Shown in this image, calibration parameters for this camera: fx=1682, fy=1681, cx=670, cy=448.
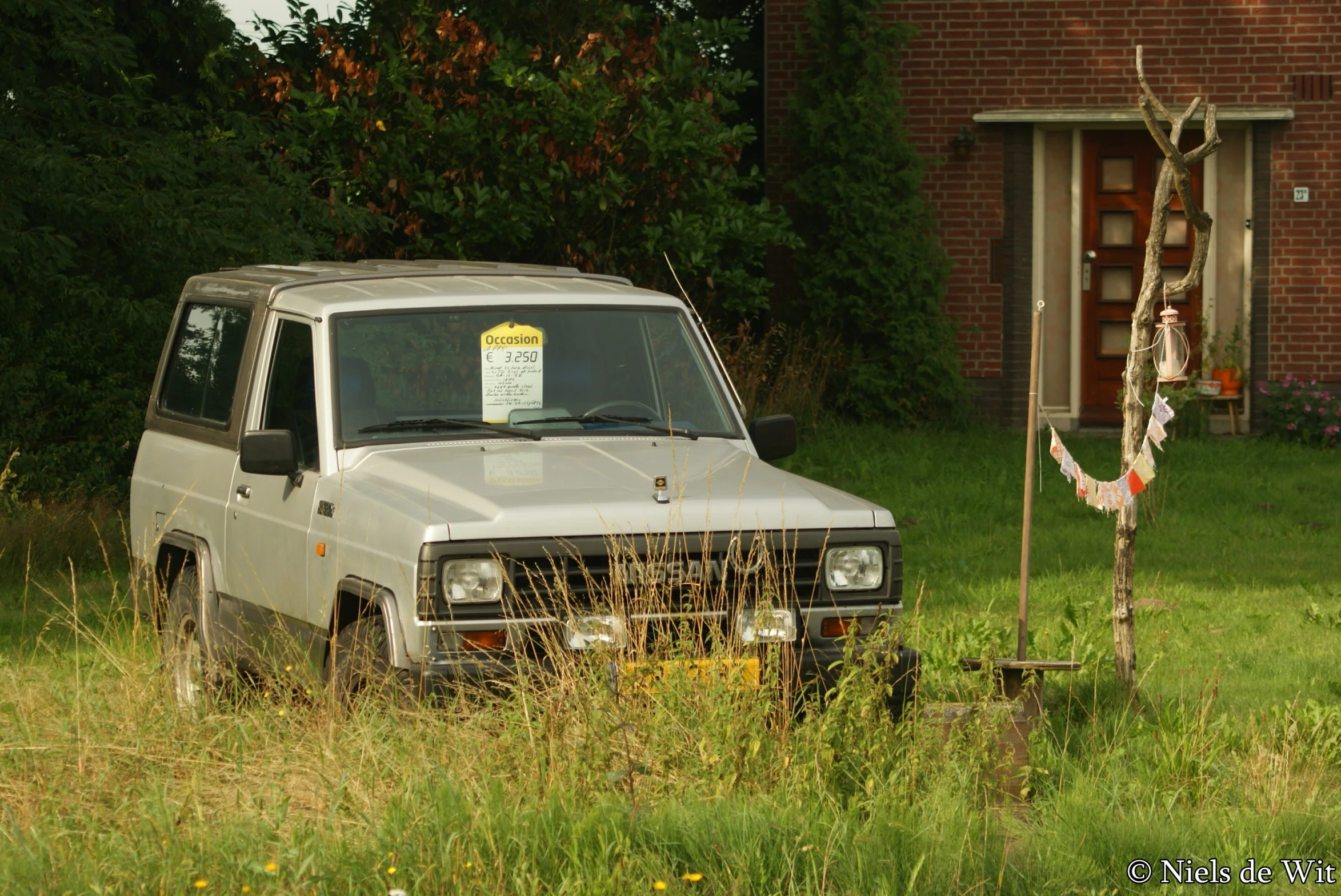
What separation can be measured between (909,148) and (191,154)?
6909 mm

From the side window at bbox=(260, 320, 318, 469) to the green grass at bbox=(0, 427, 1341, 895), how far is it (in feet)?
3.00

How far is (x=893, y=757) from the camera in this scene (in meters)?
5.11

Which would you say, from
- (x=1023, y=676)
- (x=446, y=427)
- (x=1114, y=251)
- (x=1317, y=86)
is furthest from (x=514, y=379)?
(x=1317, y=86)

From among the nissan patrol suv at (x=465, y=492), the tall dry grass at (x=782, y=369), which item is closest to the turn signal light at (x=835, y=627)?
the nissan patrol suv at (x=465, y=492)

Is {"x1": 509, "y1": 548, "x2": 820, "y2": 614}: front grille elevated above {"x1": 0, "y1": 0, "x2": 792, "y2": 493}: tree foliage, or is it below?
below

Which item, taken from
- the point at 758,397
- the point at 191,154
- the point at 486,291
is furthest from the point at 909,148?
the point at 486,291

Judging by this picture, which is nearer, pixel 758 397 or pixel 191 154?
pixel 191 154

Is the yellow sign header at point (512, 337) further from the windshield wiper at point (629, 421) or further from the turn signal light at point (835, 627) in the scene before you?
the turn signal light at point (835, 627)

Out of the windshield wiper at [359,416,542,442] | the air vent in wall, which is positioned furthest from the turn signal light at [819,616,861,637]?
the air vent in wall

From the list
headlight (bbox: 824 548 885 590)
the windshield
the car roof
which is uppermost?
the car roof

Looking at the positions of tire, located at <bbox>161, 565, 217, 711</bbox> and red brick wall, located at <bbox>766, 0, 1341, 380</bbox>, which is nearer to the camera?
tire, located at <bbox>161, 565, 217, 711</bbox>

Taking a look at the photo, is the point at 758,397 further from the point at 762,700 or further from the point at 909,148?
the point at 762,700

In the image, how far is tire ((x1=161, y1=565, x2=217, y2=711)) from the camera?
6.09m

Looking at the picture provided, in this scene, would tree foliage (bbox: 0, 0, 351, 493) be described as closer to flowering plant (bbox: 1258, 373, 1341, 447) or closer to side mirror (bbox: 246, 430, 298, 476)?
side mirror (bbox: 246, 430, 298, 476)
